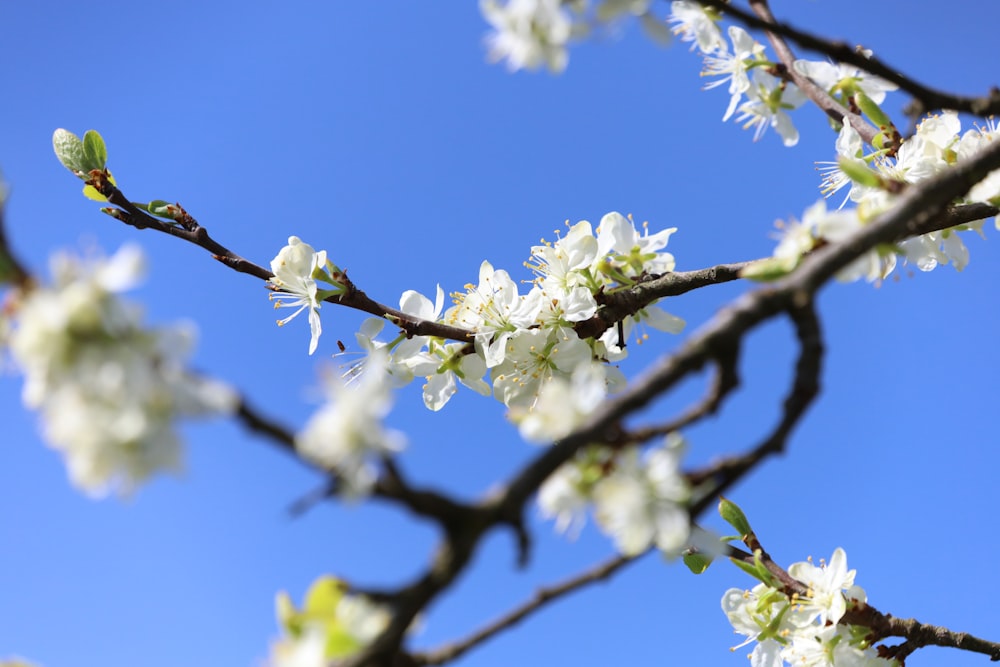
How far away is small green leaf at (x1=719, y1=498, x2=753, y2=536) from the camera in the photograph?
6.06 feet

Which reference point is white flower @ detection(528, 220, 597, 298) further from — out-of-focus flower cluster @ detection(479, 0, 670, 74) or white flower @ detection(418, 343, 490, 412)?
out-of-focus flower cluster @ detection(479, 0, 670, 74)

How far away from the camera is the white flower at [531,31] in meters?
1.26

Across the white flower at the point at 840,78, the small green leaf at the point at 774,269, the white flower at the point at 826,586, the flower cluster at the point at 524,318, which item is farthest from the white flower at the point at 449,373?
the white flower at the point at 840,78

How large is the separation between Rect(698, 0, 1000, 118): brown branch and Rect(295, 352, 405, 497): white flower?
33.4 inches

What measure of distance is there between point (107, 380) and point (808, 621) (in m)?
1.70

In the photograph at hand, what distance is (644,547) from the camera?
883mm

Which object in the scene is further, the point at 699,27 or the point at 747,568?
the point at 699,27

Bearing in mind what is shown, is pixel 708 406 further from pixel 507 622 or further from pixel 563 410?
pixel 507 622

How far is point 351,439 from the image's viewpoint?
763 mm

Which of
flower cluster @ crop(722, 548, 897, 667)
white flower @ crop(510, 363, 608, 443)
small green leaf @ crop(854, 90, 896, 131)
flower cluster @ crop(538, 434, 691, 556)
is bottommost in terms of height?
flower cluster @ crop(538, 434, 691, 556)

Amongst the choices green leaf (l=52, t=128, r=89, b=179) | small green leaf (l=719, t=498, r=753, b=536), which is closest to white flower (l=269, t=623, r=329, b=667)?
small green leaf (l=719, t=498, r=753, b=536)

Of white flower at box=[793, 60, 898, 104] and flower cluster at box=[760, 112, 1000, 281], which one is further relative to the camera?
white flower at box=[793, 60, 898, 104]

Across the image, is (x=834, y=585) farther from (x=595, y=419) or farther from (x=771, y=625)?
(x=595, y=419)

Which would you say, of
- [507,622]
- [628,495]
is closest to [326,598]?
[507,622]
